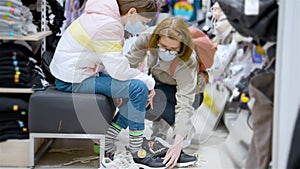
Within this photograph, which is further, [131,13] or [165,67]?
[165,67]

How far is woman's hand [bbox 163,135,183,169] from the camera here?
7.89 feet

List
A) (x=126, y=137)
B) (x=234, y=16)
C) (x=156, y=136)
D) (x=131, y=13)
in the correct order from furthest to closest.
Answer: (x=156, y=136)
(x=126, y=137)
(x=131, y=13)
(x=234, y=16)

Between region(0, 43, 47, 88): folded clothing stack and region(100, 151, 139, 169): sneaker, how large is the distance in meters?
0.50

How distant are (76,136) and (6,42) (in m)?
0.57

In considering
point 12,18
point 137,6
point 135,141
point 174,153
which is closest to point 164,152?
point 174,153

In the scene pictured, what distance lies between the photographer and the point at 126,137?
7.93 feet

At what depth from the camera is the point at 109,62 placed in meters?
2.22

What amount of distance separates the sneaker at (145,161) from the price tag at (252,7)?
4.70ft

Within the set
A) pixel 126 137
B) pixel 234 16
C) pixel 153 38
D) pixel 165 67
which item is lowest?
pixel 126 137

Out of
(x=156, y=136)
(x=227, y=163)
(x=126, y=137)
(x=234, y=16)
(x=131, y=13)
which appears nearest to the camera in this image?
(x=234, y=16)

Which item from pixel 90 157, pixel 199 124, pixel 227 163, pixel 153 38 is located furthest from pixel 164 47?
pixel 227 163

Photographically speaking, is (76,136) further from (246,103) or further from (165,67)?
(246,103)

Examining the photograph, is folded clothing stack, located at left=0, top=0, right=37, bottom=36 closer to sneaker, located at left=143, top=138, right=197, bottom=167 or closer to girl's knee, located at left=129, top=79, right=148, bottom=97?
girl's knee, located at left=129, top=79, right=148, bottom=97

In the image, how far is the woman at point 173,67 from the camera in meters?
2.26
